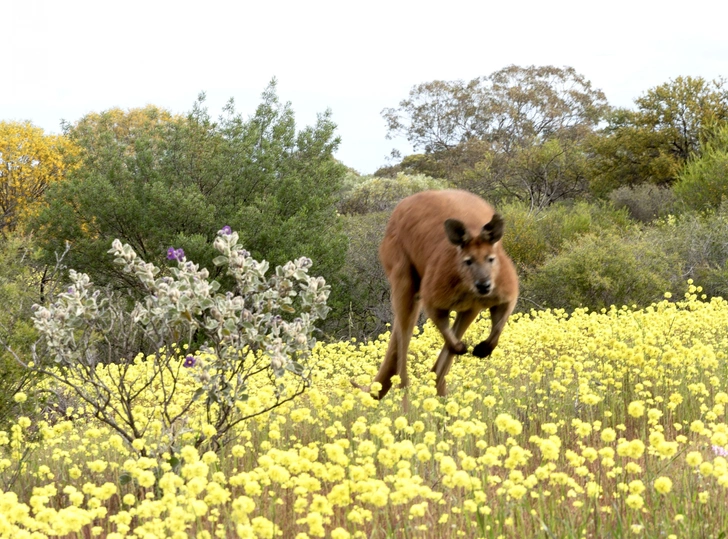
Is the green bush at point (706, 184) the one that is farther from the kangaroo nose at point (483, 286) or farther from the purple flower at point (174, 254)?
the purple flower at point (174, 254)

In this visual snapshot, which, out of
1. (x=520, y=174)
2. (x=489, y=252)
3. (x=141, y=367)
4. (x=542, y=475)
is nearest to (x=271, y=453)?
(x=542, y=475)

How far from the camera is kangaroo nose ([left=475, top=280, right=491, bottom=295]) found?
501 centimetres

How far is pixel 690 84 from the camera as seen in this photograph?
114 ft

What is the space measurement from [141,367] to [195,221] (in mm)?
6618

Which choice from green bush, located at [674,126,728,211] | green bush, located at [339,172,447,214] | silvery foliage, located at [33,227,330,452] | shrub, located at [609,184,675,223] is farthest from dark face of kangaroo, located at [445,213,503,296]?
shrub, located at [609,184,675,223]

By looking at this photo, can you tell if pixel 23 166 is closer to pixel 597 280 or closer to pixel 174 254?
pixel 597 280

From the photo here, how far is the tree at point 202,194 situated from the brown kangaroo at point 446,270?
31.3 feet

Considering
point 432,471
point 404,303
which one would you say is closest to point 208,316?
point 404,303

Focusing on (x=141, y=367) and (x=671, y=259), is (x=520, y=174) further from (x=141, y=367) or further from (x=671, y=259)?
(x=141, y=367)

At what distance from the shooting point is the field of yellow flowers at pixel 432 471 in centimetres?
302

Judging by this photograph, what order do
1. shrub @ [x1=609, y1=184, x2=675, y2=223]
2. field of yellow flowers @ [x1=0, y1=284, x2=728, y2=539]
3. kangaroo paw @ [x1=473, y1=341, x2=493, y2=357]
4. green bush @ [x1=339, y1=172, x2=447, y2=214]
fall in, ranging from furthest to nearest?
green bush @ [x1=339, y1=172, x2=447, y2=214] < shrub @ [x1=609, y1=184, x2=675, y2=223] < kangaroo paw @ [x1=473, y1=341, x2=493, y2=357] < field of yellow flowers @ [x1=0, y1=284, x2=728, y2=539]

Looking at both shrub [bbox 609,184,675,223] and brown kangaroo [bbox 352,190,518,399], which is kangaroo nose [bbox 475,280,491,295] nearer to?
brown kangaroo [bbox 352,190,518,399]

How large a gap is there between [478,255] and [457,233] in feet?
0.66

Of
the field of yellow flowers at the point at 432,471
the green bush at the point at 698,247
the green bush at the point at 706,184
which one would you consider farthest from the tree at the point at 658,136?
the field of yellow flowers at the point at 432,471
